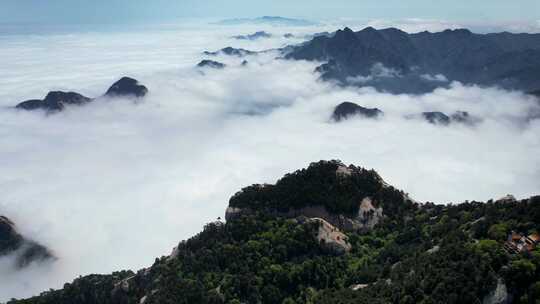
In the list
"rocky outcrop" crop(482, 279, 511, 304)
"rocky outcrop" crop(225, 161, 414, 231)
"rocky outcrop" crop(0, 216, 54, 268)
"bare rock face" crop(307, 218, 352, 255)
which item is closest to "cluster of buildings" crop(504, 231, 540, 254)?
"rocky outcrop" crop(482, 279, 511, 304)

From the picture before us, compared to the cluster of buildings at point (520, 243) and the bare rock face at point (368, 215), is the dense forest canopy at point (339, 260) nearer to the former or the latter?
the cluster of buildings at point (520, 243)

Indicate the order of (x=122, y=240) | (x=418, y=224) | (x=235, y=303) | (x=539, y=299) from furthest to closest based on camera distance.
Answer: (x=122, y=240) < (x=418, y=224) < (x=235, y=303) < (x=539, y=299)

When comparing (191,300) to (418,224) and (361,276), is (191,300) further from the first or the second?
(418,224)

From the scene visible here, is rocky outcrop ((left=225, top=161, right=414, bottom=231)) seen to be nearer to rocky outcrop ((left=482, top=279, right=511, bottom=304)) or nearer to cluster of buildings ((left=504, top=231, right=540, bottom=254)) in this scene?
cluster of buildings ((left=504, top=231, right=540, bottom=254))

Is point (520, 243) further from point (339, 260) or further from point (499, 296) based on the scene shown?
point (339, 260)

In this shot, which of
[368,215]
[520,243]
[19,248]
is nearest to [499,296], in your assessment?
[520,243]

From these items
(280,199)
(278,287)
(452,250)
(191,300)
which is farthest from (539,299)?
(280,199)
